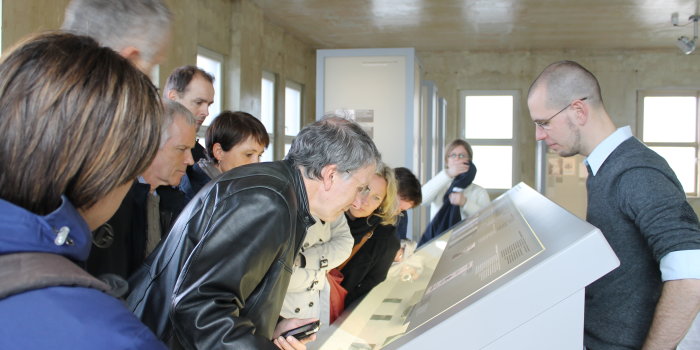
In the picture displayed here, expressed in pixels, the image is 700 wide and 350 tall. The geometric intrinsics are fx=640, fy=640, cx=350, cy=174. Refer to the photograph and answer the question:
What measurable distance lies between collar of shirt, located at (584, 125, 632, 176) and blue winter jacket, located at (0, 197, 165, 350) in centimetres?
157

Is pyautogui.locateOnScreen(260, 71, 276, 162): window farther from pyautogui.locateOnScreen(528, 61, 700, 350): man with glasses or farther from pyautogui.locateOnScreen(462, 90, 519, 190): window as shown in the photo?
pyautogui.locateOnScreen(528, 61, 700, 350): man with glasses

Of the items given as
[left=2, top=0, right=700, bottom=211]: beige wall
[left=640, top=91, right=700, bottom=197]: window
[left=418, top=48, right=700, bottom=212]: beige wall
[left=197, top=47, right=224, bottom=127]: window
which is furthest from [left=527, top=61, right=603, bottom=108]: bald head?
[left=640, top=91, right=700, bottom=197]: window

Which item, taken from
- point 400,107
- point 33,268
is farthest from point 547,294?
point 400,107

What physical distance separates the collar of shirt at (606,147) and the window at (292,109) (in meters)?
10.4

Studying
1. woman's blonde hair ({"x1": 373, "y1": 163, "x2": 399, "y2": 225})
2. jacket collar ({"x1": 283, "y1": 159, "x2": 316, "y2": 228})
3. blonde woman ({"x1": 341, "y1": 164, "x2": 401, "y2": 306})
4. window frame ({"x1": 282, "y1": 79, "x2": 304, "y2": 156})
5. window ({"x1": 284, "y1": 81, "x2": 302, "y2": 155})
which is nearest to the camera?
jacket collar ({"x1": 283, "y1": 159, "x2": 316, "y2": 228})

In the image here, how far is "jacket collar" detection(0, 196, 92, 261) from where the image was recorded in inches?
27.0

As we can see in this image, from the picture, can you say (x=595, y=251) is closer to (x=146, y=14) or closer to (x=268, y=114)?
(x=146, y=14)

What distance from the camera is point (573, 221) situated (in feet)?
3.91

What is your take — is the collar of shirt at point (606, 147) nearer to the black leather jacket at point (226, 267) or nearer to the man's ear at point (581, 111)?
the man's ear at point (581, 111)

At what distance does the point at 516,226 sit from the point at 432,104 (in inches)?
264

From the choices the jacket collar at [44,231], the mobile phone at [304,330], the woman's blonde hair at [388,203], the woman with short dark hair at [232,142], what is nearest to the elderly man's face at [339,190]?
the mobile phone at [304,330]

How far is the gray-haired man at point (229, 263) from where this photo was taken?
1.39 m

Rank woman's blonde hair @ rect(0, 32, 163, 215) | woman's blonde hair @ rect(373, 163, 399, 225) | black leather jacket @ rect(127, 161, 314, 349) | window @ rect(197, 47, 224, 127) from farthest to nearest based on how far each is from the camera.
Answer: window @ rect(197, 47, 224, 127) < woman's blonde hair @ rect(373, 163, 399, 225) < black leather jacket @ rect(127, 161, 314, 349) < woman's blonde hair @ rect(0, 32, 163, 215)

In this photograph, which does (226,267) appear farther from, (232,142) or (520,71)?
(520,71)
